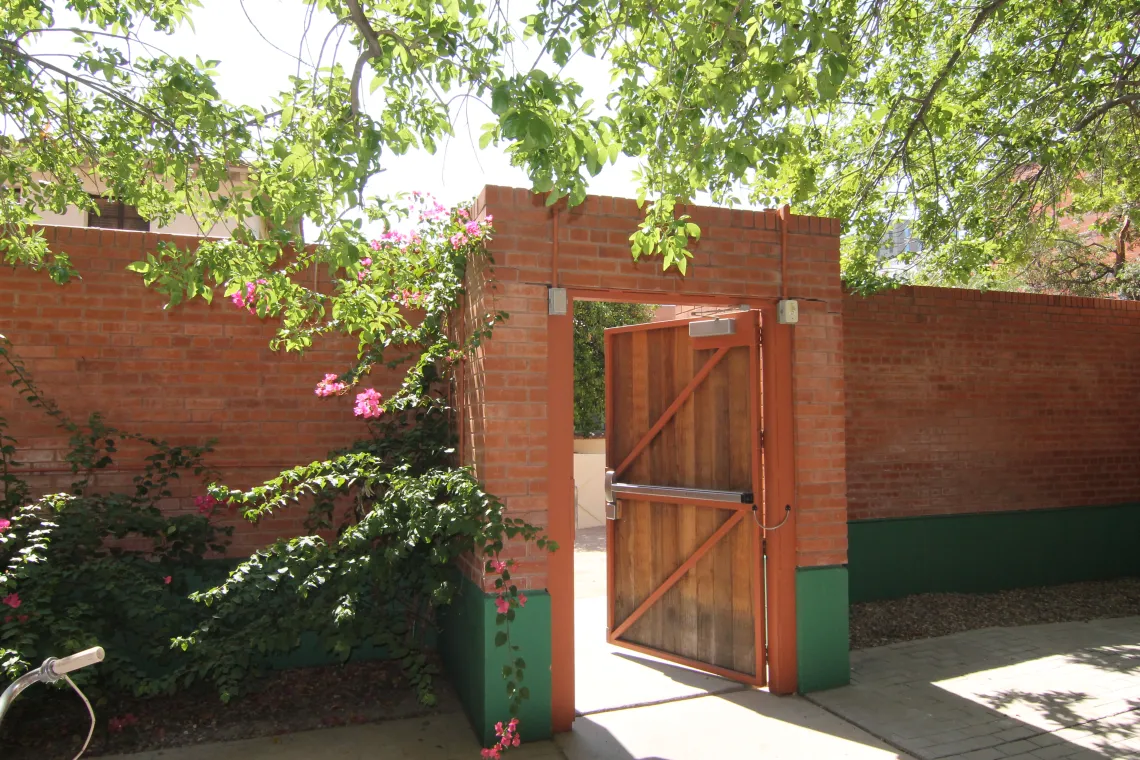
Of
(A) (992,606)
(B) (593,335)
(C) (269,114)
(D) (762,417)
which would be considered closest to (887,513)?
(A) (992,606)

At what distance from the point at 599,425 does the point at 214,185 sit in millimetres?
12379

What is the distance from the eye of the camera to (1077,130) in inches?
282

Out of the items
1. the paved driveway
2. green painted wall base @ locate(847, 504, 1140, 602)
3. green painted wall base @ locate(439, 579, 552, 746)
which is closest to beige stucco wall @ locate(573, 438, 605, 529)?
green painted wall base @ locate(847, 504, 1140, 602)

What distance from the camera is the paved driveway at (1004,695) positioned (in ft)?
13.7

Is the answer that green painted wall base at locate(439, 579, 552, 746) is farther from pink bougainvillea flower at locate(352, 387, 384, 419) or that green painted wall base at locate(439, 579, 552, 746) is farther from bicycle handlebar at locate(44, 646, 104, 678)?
bicycle handlebar at locate(44, 646, 104, 678)

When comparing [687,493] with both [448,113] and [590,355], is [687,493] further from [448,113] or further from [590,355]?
[590,355]

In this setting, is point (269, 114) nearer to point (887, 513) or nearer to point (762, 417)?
point (762, 417)

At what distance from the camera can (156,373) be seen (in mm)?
5027

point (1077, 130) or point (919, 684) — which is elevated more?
point (1077, 130)

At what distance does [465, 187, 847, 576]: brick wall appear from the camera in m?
4.35

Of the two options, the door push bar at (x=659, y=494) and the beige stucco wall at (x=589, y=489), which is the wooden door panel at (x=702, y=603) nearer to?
the door push bar at (x=659, y=494)

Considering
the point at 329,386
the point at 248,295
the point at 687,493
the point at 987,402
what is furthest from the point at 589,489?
the point at 248,295

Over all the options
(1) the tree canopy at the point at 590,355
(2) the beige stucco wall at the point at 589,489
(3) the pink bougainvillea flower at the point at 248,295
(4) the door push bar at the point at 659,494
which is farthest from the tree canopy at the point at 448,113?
(1) the tree canopy at the point at 590,355

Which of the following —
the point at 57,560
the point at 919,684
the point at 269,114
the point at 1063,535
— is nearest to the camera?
the point at 57,560
